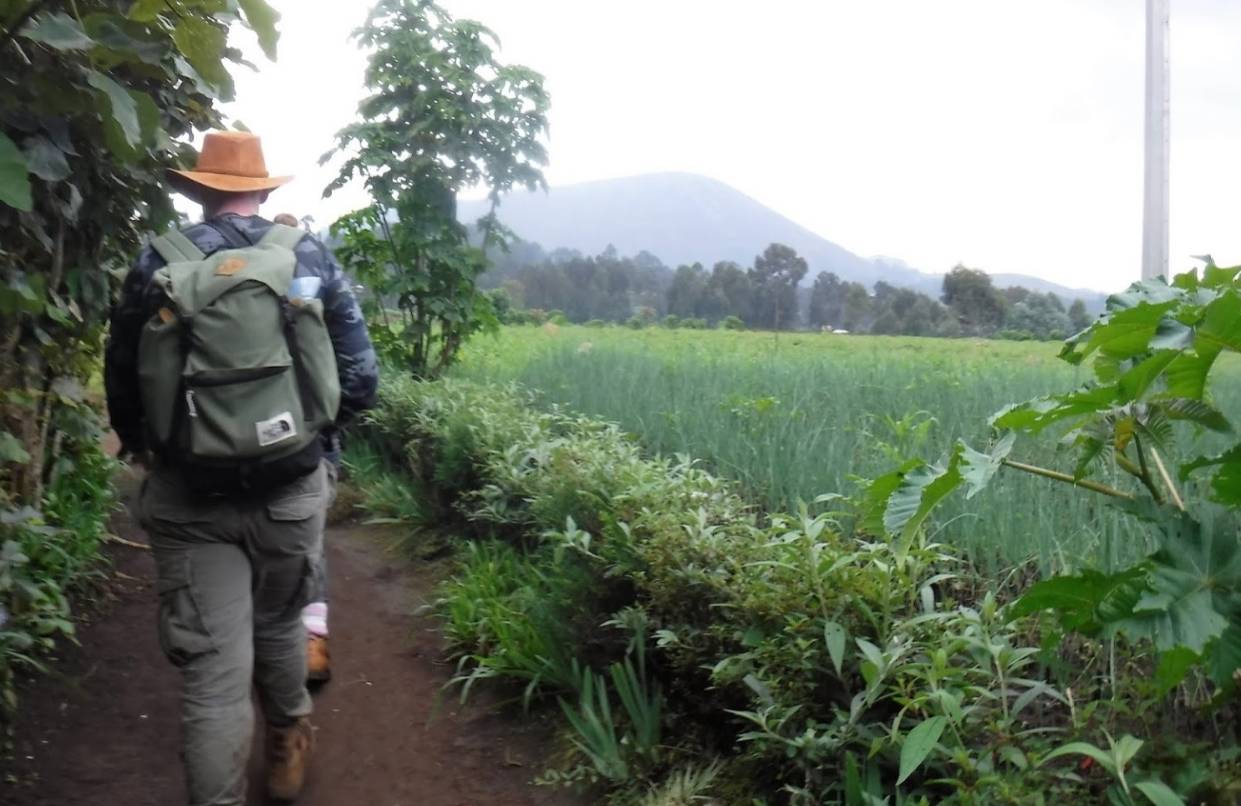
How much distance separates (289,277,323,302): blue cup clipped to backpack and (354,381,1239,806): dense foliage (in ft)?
4.03

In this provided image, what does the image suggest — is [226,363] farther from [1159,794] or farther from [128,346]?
[1159,794]

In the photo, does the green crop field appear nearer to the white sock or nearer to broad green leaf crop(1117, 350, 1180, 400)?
broad green leaf crop(1117, 350, 1180, 400)

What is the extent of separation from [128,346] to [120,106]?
117cm

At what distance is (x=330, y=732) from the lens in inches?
157

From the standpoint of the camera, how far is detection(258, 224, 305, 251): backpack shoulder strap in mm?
3141

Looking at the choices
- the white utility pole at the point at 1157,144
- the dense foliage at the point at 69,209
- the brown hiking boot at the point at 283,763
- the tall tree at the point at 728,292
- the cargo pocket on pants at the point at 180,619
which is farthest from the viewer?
the tall tree at the point at 728,292

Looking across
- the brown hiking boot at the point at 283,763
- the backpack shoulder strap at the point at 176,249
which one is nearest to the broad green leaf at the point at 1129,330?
the backpack shoulder strap at the point at 176,249

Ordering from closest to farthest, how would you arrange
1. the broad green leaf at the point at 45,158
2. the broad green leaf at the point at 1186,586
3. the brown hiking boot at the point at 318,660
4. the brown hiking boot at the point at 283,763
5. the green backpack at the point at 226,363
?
the broad green leaf at the point at 1186,586, the broad green leaf at the point at 45,158, the green backpack at the point at 226,363, the brown hiking boot at the point at 283,763, the brown hiking boot at the point at 318,660

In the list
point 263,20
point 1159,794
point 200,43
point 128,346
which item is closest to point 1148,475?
point 1159,794

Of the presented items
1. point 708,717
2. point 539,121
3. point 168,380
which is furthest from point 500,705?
point 539,121

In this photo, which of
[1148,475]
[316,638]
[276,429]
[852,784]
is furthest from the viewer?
[316,638]

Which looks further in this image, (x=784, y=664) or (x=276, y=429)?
(x=276, y=429)

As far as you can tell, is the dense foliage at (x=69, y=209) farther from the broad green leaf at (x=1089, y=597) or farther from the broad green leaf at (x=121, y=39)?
the broad green leaf at (x=1089, y=597)

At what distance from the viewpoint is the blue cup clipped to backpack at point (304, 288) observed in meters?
3.08
